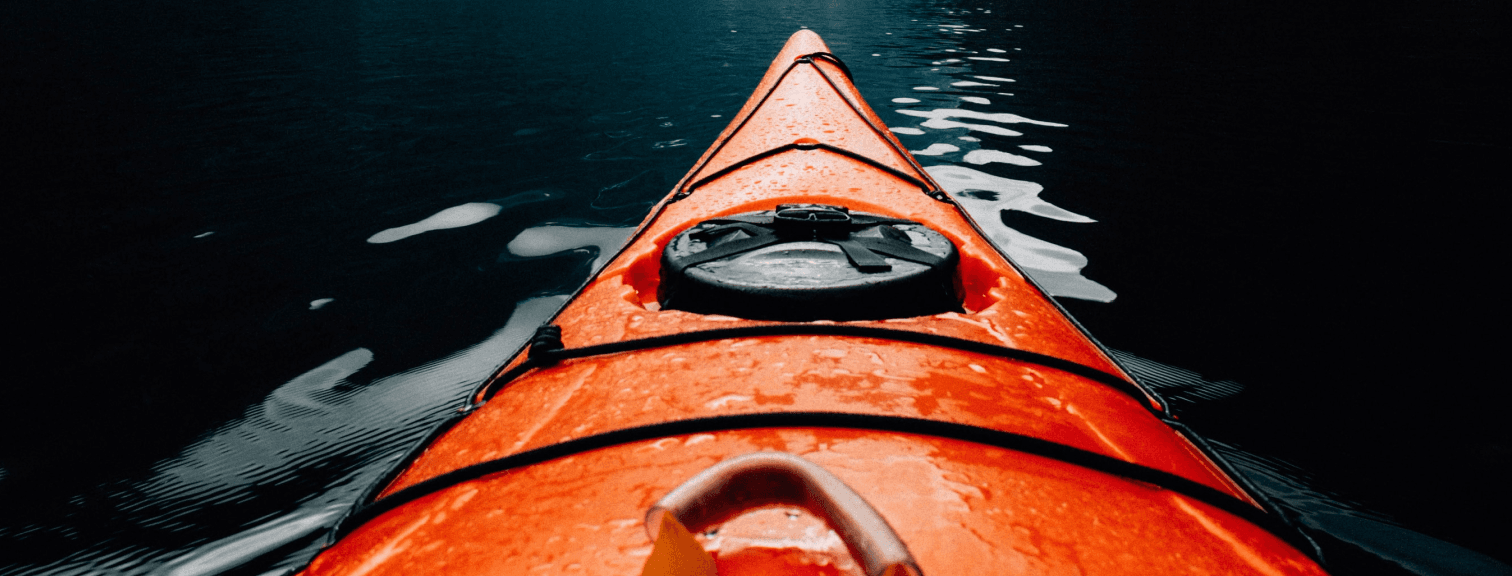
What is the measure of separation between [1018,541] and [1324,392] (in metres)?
2.49

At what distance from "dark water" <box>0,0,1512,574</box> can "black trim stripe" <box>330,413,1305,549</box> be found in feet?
3.83

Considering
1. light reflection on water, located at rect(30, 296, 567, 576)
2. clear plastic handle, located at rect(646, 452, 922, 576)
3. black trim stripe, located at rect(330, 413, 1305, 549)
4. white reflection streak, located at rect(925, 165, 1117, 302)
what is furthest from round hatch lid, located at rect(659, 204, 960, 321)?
white reflection streak, located at rect(925, 165, 1117, 302)

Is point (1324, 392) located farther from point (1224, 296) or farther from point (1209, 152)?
point (1209, 152)

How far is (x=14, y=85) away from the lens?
26.0 feet

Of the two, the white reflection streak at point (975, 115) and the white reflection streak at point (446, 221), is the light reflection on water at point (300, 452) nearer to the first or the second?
the white reflection streak at point (446, 221)

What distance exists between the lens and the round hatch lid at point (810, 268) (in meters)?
1.34

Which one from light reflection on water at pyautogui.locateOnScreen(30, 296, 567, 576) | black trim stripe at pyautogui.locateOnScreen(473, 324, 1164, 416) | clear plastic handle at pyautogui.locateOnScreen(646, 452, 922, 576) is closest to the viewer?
clear plastic handle at pyautogui.locateOnScreen(646, 452, 922, 576)

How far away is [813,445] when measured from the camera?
3.07ft

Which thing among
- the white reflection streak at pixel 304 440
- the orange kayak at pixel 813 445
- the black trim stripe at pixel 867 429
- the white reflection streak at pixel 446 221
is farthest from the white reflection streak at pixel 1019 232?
the white reflection streak at pixel 446 221

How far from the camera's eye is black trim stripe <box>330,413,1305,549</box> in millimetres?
963

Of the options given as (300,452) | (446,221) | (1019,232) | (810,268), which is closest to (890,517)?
(810,268)

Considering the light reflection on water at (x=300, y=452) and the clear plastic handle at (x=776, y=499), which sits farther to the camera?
the light reflection on water at (x=300, y=452)

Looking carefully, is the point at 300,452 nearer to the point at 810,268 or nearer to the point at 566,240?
the point at 810,268

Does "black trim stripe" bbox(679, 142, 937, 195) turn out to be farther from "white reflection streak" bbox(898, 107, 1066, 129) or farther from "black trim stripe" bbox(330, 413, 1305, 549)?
"white reflection streak" bbox(898, 107, 1066, 129)
